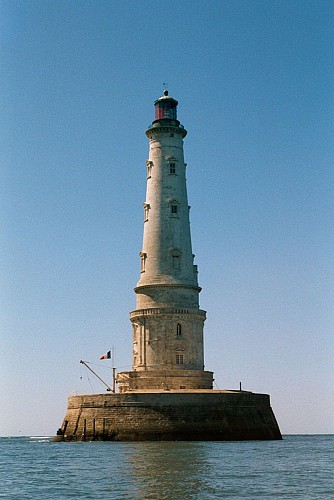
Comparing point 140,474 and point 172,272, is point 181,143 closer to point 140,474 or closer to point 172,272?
point 172,272

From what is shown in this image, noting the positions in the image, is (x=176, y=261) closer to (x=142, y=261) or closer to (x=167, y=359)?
(x=142, y=261)

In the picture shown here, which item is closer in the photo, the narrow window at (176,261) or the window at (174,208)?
the narrow window at (176,261)

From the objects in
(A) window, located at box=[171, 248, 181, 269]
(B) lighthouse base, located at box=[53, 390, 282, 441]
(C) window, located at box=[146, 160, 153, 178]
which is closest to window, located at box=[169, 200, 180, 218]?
(A) window, located at box=[171, 248, 181, 269]

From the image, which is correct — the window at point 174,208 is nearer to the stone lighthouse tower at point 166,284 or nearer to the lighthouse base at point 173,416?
the stone lighthouse tower at point 166,284

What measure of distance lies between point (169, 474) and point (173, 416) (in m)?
22.0

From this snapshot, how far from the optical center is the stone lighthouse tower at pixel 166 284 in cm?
6125

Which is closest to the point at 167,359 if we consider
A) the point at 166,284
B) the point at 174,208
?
the point at 166,284

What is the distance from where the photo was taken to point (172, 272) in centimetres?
6316

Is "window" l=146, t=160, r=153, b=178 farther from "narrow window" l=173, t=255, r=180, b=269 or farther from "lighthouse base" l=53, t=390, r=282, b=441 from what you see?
"lighthouse base" l=53, t=390, r=282, b=441

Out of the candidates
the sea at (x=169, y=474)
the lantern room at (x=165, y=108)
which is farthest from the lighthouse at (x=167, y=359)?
the sea at (x=169, y=474)

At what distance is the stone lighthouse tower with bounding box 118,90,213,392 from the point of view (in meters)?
61.2

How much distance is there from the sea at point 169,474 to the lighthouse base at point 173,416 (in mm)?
4854

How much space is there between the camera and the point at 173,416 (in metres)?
53.8

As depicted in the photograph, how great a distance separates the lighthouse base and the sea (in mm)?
4854
